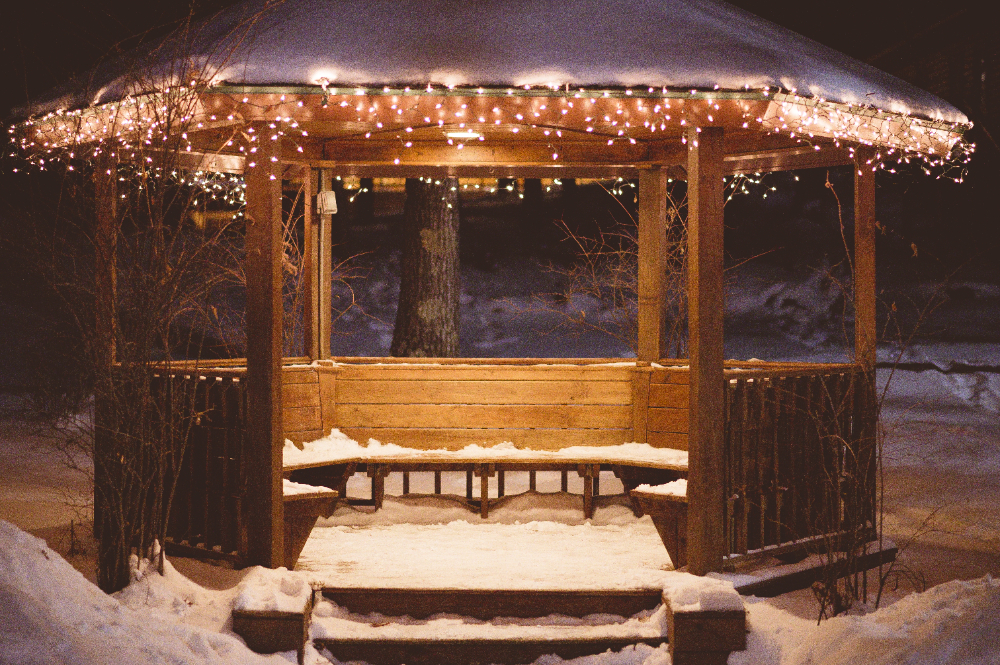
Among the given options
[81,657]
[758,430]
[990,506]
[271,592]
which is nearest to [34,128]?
[271,592]

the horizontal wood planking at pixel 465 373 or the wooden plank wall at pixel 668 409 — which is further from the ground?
the horizontal wood planking at pixel 465 373

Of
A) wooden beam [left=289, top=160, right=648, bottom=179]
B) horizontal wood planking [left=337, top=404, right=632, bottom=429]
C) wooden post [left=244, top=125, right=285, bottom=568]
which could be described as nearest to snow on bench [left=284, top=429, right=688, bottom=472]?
horizontal wood planking [left=337, top=404, right=632, bottom=429]

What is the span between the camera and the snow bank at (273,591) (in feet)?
16.8

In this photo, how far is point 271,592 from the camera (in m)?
5.29

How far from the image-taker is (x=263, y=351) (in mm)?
5875

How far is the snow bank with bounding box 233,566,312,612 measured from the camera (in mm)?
5125

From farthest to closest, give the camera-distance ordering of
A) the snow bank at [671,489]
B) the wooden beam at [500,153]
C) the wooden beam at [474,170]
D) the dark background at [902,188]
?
the dark background at [902,188] < the wooden beam at [474,170] < the wooden beam at [500,153] < the snow bank at [671,489]

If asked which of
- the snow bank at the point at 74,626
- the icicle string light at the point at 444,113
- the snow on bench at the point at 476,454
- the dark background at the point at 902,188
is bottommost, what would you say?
the snow bank at the point at 74,626

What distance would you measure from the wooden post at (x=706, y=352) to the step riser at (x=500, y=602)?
24.1 inches

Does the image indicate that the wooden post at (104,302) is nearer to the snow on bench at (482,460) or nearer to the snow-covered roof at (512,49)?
the snow-covered roof at (512,49)

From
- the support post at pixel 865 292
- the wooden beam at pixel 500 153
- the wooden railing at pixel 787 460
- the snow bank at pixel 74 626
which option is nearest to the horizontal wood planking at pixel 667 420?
the support post at pixel 865 292

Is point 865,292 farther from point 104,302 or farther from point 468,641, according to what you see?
point 104,302

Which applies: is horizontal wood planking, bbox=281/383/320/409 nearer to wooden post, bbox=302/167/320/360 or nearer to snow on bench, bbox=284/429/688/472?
snow on bench, bbox=284/429/688/472

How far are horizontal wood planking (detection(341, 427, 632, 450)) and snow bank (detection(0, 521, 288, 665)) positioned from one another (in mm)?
3785
